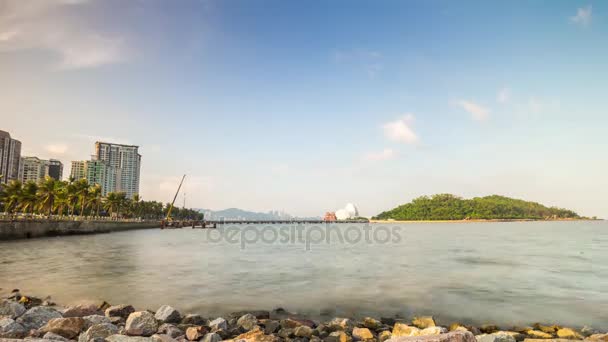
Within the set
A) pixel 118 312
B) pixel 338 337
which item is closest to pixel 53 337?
pixel 118 312

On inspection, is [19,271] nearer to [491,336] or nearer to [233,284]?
[233,284]

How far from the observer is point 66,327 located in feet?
29.6

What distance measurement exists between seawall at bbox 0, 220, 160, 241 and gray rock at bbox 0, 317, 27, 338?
53528mm

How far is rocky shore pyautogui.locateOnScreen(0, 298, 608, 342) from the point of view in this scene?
8.79m

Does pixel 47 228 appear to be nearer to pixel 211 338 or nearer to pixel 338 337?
pixel 211 338

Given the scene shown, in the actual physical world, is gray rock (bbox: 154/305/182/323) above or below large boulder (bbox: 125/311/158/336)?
below

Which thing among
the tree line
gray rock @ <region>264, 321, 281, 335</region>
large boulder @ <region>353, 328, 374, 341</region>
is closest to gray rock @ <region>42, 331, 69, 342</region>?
gray rock @ <region>264, 321, 281, 335</region>

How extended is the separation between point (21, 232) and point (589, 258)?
72541 millimetres

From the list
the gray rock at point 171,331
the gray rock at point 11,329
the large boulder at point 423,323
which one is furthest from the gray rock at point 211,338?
the large boulder at point 423,323

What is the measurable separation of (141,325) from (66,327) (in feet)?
5.48

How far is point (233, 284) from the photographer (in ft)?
74.5

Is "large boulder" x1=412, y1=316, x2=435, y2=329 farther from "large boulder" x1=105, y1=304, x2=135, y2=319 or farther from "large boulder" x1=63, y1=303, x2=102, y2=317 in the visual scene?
"large boulder" x1=63, y1=303, x2=102, y2=317

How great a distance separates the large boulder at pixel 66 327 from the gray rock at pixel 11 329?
1.49ft

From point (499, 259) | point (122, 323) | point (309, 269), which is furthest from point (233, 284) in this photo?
point (499, 259)
